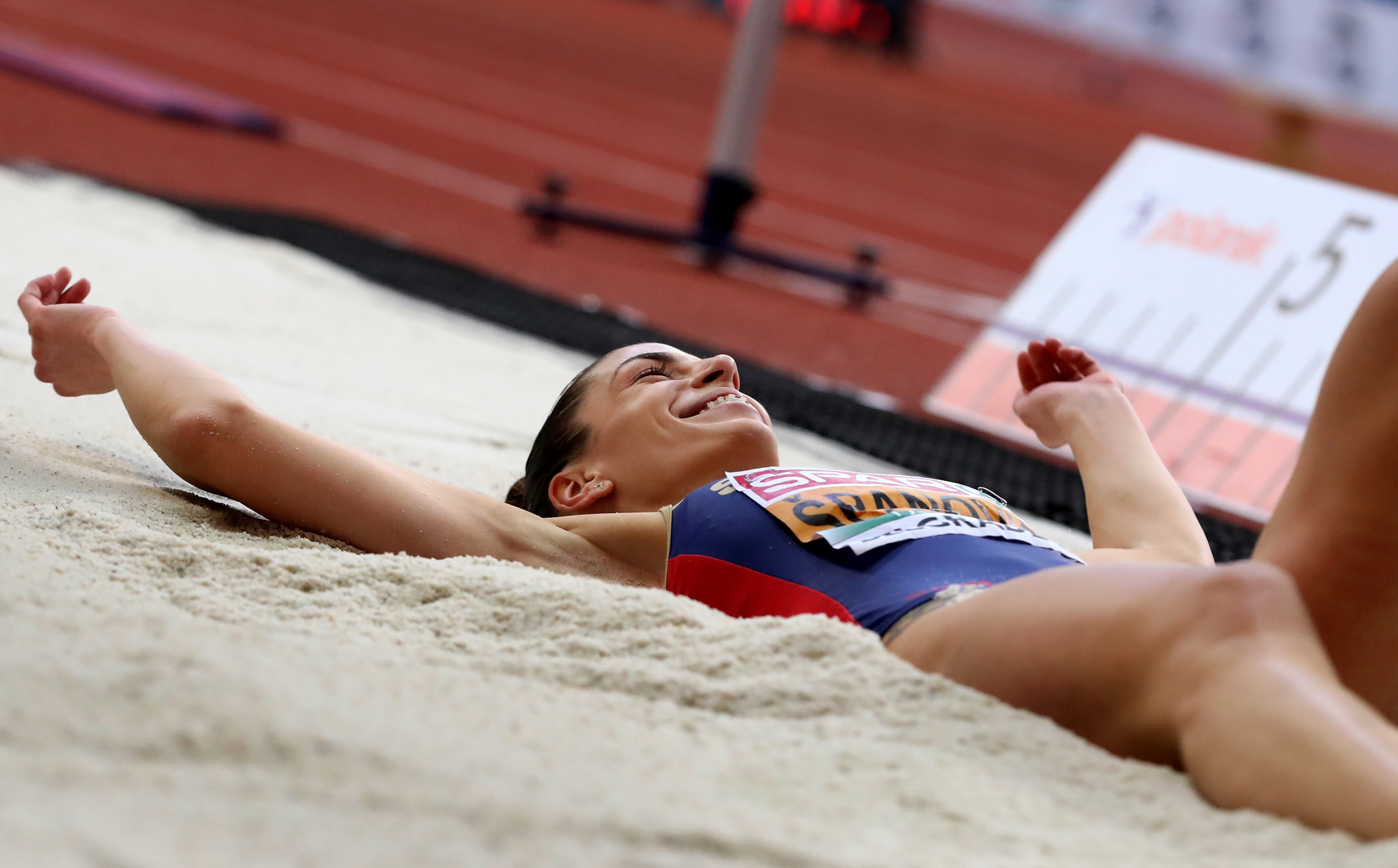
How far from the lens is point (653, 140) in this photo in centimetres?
949

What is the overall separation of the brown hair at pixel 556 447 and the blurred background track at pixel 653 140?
228 centimetres

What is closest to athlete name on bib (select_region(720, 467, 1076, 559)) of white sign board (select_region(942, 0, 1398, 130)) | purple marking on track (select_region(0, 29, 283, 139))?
purple marking on track (select_region(0, 29, 283, 139))

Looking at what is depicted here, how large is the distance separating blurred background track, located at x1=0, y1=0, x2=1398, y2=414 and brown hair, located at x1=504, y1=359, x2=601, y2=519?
2279 millimetres

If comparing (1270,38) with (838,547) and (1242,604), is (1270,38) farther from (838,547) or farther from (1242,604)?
(1242,604)

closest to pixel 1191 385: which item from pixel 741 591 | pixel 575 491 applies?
pixel 575 491

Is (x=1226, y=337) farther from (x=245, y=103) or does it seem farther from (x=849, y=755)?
(x=245, y=103)

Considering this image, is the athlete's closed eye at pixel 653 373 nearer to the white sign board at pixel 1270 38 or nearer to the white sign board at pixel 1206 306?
the white sign board at pixel 1206 306

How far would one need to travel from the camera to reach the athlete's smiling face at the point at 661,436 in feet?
5.94

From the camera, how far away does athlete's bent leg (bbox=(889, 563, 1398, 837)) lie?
1.09 m

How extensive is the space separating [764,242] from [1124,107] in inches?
398

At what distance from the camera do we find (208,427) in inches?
66.2

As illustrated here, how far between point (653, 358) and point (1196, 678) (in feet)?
3.14

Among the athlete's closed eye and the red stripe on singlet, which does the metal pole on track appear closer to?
the athlete's closed eye

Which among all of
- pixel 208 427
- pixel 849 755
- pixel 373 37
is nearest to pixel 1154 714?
pixel 849 755
